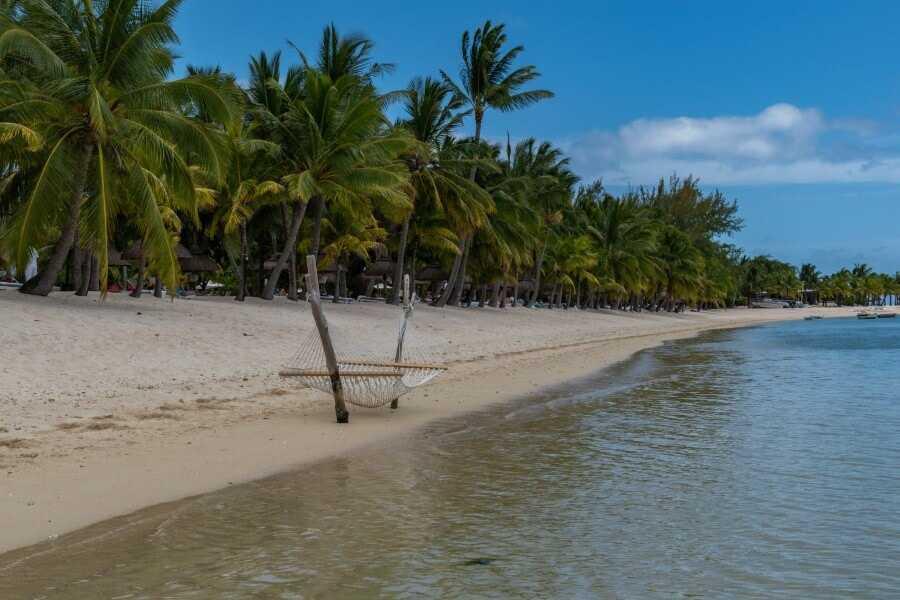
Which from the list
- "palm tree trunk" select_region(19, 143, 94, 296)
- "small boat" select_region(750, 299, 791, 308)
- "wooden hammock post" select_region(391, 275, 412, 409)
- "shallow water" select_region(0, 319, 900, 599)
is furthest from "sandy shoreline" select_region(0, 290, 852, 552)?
"small boat" select_region(750, 299, 791, 308)

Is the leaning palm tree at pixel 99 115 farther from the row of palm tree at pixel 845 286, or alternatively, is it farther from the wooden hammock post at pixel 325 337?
the row of palm tree at pixel 845 286

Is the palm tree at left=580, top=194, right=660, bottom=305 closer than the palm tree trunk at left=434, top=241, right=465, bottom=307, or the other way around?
the palm tree trunk at left=434, top=241, right=465, bottom=307

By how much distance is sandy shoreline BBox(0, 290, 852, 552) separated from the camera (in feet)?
24.7

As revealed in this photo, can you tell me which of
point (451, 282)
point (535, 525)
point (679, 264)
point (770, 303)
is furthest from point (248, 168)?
point (770, 303)

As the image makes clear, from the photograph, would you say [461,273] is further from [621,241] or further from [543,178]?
[621,241]

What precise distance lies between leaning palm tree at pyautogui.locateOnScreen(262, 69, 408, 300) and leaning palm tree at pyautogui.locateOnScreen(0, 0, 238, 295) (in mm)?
6044

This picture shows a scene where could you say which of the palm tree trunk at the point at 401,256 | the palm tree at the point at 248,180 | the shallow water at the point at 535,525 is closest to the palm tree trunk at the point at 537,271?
the palm tree trunk at the point at 401,256

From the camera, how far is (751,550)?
660cm

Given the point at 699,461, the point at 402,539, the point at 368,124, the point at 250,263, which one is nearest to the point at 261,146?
the point at 368,124

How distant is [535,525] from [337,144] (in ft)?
65.3

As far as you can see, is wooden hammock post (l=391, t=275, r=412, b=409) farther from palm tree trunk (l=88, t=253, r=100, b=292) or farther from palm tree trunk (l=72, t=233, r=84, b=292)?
palm tree trunk (l=88, t=253, r=100, b=292)

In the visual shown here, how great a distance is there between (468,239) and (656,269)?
2986 cm

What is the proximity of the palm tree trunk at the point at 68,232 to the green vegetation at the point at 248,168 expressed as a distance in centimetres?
5

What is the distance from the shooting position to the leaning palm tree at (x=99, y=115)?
1720 cm
